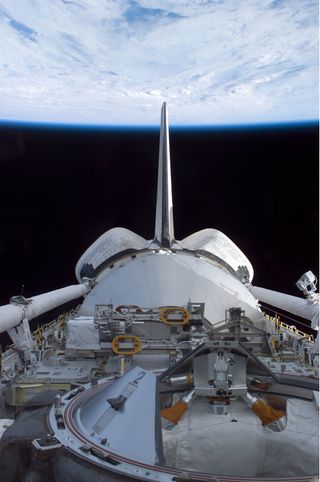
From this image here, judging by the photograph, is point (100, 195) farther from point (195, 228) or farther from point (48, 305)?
point (48, 305)

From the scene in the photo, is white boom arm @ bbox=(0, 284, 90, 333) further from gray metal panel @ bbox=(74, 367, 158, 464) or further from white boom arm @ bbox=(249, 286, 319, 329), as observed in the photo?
gray metal panel @ bbox=(74, 367, 158, 464)

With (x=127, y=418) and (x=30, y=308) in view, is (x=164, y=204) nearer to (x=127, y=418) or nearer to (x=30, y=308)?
(x=30, y=308)

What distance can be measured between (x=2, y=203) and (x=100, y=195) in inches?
296

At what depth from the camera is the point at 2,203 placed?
119ft

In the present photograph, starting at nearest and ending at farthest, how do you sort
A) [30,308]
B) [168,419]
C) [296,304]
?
[168,419]
[30,308]
[296,304]

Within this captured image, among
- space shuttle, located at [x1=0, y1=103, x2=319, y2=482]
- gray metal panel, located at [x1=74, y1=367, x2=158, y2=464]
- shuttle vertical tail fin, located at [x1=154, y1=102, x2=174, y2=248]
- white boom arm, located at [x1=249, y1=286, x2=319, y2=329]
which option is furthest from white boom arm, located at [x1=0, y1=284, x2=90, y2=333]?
gray metal panel, located at [x1=74, y1=367, x2=158, y2=464]

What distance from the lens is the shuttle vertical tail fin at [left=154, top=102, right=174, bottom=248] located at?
14234mm

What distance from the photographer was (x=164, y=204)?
15000 millimetres

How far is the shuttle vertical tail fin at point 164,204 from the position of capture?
14234mm

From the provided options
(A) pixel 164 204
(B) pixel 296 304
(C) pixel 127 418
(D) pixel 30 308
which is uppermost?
(A) pixel 164 204

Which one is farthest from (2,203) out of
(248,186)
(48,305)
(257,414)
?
(257,414)

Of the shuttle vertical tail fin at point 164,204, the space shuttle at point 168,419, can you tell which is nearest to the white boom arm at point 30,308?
the space shuttle at point 168,419

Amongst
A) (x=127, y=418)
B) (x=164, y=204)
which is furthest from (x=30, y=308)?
(x=127, y=418)

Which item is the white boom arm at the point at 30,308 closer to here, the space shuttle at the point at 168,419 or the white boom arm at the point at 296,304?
the space shuttle at the point at 168,419
